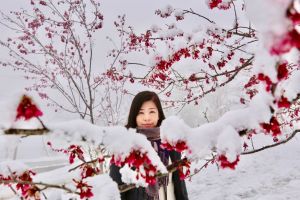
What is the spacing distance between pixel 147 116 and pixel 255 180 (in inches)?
226

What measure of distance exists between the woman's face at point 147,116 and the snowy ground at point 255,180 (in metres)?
4.18

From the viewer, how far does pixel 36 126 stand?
996 millimetres

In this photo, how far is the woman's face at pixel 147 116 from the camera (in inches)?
119

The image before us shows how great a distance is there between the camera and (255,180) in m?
7.69

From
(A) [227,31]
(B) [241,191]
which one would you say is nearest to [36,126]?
(A) [227,31]

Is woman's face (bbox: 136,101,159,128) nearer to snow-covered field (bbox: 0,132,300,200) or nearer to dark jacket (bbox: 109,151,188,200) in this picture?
dark jacket (bbox: 109,151,188,200)

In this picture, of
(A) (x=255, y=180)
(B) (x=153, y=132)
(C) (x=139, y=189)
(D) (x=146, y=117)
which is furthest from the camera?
(A) (x=255, y=180)

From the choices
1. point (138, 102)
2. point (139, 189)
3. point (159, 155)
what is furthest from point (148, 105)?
point (139, 189)

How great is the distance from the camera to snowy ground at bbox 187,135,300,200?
653cm

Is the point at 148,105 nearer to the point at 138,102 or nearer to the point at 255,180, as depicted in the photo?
the point at 138,102

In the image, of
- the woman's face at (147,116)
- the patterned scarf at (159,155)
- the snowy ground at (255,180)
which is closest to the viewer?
the patterned scarf at (159,155)

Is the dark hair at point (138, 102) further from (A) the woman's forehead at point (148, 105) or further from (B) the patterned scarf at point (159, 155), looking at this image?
(B) the patterned scarf at point (159, 155)

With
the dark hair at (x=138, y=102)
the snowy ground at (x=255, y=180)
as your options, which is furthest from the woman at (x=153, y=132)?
the snowy ground at (x=255, y=180)

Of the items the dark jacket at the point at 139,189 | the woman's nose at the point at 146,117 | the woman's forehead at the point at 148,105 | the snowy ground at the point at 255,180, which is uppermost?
the woman's forehead at the point at 148,105
